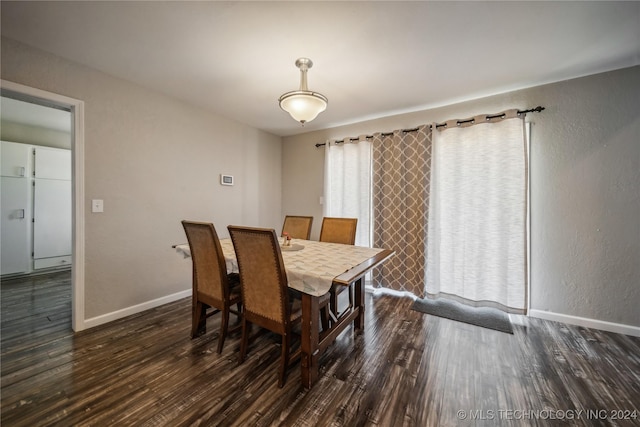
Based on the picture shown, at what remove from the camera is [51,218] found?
3811 millimetres

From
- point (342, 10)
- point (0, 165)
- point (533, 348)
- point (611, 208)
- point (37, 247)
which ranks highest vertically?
point (342, 10)

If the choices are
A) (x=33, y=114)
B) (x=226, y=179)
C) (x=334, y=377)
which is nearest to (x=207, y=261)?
(x=334, y=377)

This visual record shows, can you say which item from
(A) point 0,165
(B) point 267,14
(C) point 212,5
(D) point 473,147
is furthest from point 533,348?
(A) point 0,165

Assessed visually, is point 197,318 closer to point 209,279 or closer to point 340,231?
point 209,279

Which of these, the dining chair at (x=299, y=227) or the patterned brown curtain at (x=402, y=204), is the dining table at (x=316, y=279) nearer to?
the dining chair at (x=299, y=227)

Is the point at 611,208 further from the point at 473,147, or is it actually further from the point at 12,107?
the point at 12,107

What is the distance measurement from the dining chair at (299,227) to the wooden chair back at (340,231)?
217mm

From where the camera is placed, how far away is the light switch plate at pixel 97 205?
220 cm

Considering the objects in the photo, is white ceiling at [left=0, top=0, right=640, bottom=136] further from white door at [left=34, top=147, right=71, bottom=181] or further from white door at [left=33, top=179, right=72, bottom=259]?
white door at [left=33, top=179, right=72, bottom=259]

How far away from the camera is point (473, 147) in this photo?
104 inches

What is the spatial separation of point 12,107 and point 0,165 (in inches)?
37.9

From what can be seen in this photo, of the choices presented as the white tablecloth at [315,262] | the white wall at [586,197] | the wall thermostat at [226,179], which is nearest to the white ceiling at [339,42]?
the white wall at [586,197]

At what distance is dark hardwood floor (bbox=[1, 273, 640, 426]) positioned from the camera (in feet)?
4.29

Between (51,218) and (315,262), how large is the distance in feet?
15.6
